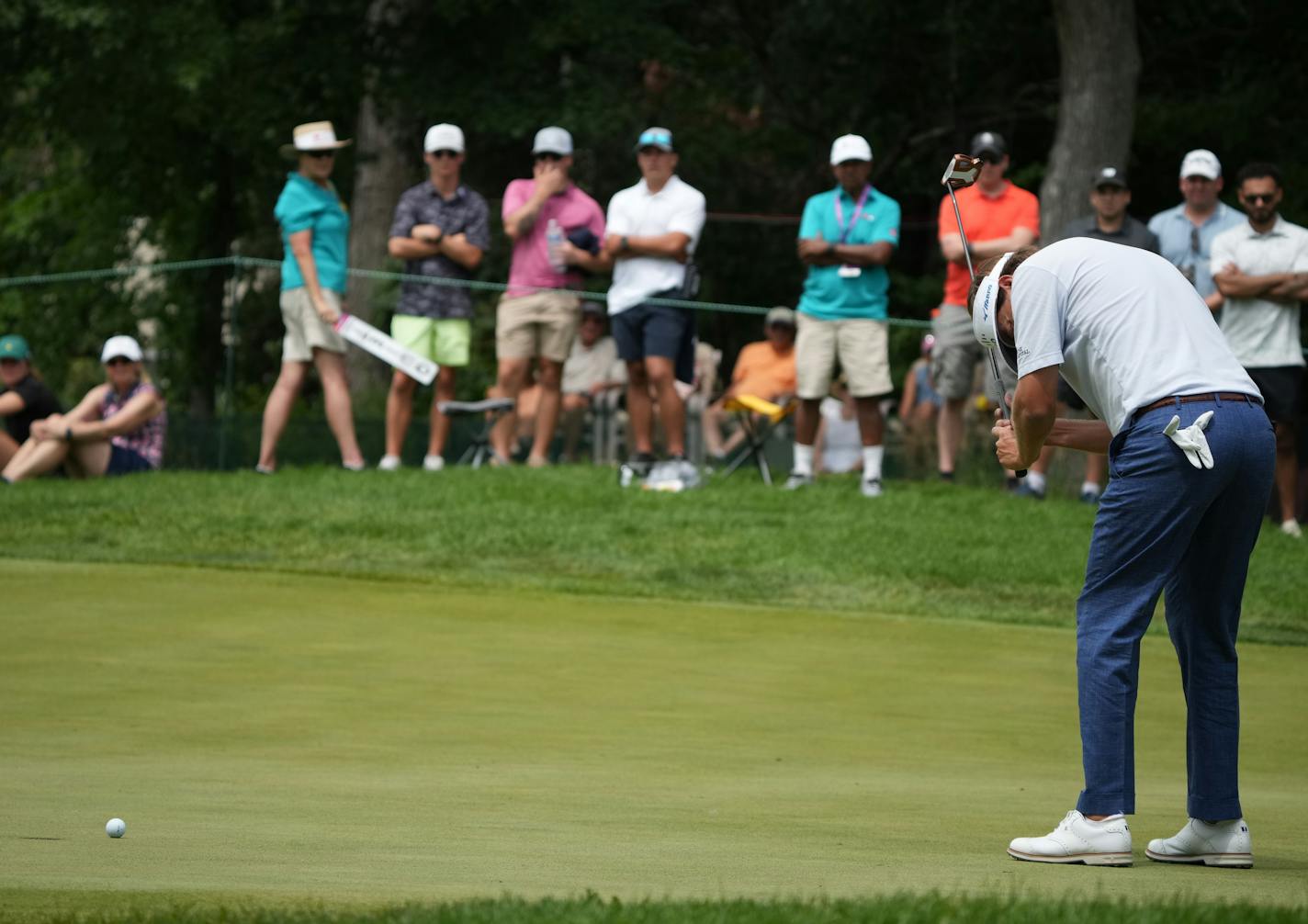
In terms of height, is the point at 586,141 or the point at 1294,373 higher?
the point at 586,141

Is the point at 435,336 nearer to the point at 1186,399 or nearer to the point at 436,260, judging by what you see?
the point at 436,260

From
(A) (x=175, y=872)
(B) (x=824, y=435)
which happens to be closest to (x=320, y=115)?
(B) (x=824, y=435)

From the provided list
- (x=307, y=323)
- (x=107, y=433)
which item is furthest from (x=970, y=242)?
(x=107, y=433)

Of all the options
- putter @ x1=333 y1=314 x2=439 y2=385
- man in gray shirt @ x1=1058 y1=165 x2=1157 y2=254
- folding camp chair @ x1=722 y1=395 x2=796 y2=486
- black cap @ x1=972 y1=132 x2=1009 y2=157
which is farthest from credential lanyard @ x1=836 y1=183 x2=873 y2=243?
putter @ x1=333 y1=314 x2=439 y2=385

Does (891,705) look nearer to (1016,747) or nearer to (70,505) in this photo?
(1016,747)

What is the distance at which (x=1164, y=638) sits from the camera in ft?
33.1

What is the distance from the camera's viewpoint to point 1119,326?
5293mm

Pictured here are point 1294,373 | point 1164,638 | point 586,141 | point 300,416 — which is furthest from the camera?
point 586,141

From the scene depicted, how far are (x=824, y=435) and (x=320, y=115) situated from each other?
28.5ft

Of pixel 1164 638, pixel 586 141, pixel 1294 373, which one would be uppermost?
pixel 586 141

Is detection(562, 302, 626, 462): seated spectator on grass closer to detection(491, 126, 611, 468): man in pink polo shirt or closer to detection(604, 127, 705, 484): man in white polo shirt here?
detection(491, 126, 611, 468): man in pink polo shirt

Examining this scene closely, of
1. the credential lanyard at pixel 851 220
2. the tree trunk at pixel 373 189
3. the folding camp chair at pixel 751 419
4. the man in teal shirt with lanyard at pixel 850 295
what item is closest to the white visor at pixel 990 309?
the man in teal shirt with lanyard at pixel 850 295

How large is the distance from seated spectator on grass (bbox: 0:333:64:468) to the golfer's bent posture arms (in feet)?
34.7

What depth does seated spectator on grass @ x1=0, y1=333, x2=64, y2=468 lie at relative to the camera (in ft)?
48.2
